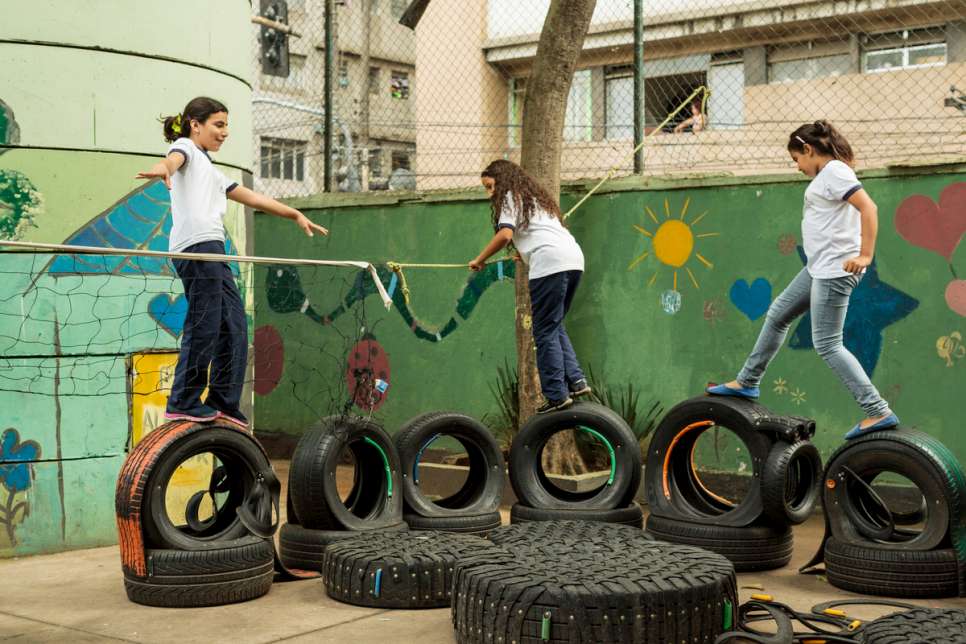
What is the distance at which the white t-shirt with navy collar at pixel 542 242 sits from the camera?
6.94 meters

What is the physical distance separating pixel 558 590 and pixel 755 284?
14.6 ft

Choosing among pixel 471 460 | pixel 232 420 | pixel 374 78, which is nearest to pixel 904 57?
→ pixel 471 460

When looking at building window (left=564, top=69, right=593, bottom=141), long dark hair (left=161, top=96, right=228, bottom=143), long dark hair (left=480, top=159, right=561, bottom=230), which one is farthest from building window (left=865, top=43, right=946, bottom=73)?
long dark hair (left=161, top=96, right=228, bottom=143)

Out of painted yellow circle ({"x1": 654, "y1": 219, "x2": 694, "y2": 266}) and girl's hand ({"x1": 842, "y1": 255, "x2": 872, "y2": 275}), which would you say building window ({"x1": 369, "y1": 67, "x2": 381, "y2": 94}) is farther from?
girl's hand ({"x1": 842, "y1": 255, "x2": 872, "y2": 275})

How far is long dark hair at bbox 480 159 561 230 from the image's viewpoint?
702 centimetres

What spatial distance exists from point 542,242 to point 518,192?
1.13 ft

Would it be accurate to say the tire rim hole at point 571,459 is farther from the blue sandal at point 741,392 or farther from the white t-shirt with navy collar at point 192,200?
the white t-shirt with navy collar at point 192,200

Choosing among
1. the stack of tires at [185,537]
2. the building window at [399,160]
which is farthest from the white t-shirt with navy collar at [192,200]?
the building window at [399,160]

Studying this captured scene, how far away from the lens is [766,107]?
17047mm

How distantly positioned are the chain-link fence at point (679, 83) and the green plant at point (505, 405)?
244 cm

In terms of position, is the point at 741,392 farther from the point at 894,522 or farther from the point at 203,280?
the point at 203,280

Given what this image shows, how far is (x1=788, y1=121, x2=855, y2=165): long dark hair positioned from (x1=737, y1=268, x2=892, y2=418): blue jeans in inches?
25.2

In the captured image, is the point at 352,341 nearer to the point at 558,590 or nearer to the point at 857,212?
the point at 857,212

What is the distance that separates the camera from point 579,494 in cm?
688
